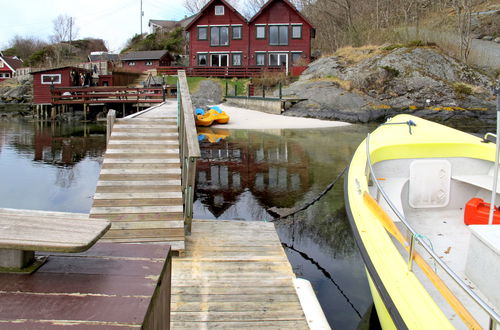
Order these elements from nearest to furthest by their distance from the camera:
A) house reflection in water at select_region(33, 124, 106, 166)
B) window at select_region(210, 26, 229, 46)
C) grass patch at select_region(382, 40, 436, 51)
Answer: house reflection in water at select_region(33, 124, 106, 166) < grass patch at select_region(382, 40, 436, 51) < window at select_region(210, 26, 229, 46)

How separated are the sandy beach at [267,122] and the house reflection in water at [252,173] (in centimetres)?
445

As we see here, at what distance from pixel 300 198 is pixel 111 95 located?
19733mm

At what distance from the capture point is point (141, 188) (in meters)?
5.46

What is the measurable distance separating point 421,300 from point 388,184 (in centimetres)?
304

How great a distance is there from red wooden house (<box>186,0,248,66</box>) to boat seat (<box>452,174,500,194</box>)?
33217 millimetres

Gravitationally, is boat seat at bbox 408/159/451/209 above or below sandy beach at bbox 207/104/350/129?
below

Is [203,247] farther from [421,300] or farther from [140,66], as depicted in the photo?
[140,66]

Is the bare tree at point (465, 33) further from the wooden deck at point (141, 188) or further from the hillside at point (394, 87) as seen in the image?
the wooden deck at point (141, 188)

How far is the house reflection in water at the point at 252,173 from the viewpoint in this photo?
926 cm

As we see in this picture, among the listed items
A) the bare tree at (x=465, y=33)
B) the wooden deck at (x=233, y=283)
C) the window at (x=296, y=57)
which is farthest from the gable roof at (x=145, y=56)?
the wooden deck at (x=233, y=283)

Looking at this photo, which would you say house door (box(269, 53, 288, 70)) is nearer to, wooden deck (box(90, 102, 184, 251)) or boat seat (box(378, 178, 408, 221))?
wooden deck (box(90, 102, 184, 251))

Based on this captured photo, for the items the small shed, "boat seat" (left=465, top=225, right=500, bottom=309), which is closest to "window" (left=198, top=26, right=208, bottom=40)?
the small shed

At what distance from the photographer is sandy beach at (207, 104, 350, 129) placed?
2161cm

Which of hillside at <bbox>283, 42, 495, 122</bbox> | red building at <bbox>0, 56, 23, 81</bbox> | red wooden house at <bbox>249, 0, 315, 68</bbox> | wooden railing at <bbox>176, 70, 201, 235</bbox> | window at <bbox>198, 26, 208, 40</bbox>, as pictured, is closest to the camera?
wooden railing at <bbox>176, 70, 201, 235</bbox>
